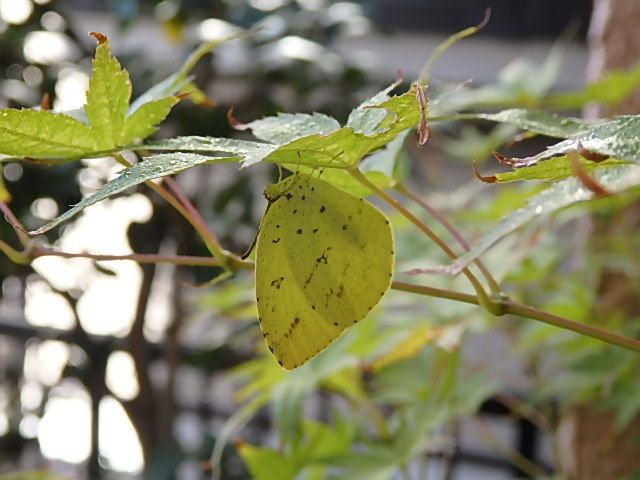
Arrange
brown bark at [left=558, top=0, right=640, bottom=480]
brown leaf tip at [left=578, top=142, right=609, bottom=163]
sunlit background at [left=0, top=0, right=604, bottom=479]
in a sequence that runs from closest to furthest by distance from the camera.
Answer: brown leaf tip at [left=578, top=142, right=609, bottom=163]
brown bark at [left=558, top=0, right=640, bottom=480]
sunlit background at [left=0, top=0, right=604, bottom=479]

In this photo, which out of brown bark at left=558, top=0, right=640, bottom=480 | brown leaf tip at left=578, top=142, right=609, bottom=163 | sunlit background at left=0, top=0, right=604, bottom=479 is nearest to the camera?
brown leaf tip at left=578, top=142, right=609, bottom=163

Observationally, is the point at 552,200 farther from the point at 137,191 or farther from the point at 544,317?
the point at 137,191

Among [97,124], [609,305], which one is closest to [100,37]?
[97,124]

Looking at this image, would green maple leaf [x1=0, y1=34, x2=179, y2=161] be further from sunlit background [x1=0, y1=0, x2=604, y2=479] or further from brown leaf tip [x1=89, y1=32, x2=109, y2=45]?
sunlit background [x1=0, y1=0, x2=604, y2=479]

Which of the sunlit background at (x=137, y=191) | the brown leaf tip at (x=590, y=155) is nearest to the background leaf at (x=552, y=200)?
the brown leaf tip at (x=590, y=155)

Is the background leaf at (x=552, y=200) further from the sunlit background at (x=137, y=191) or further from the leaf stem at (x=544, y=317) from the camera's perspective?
the sunlit background at (x=137, y=191)

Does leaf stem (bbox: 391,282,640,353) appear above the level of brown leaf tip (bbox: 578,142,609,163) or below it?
below

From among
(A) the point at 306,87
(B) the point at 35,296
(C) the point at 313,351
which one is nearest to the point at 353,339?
(C) the point at 313,351

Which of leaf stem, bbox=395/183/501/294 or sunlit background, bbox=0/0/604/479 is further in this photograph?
sunlit background, bbox=0/0/604/479

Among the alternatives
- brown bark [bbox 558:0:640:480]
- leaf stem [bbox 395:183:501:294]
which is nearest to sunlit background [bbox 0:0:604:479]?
brown bark [bbox 558:0:640:480]

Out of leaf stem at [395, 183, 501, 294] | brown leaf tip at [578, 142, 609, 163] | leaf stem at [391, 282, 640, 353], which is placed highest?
leaf stem at [395, 183, 501, 294]
